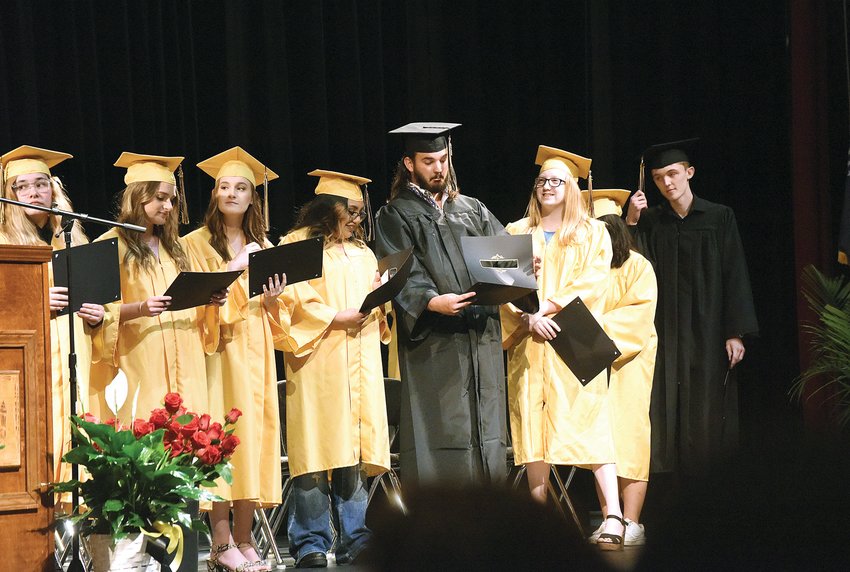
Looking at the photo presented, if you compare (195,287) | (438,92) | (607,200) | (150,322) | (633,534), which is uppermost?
(438,92)

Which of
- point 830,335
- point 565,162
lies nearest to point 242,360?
point 565,162

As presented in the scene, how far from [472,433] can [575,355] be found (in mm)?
570

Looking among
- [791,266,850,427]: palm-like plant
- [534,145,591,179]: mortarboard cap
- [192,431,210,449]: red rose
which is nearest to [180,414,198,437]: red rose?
[192,431,210,449]: red rose

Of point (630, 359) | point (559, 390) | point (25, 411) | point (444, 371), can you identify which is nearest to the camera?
point (25, 411)

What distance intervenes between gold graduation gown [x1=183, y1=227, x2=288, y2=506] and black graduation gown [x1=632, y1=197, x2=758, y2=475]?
6.35ft

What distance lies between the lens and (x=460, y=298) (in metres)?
4.28

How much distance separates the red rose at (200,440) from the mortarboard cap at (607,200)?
2.59m

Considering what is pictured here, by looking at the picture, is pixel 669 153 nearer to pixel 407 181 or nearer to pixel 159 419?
pixel 407 181

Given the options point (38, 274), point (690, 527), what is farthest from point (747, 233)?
point (690, 527)

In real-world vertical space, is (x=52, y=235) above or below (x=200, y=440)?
above

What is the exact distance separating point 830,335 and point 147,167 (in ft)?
10.1

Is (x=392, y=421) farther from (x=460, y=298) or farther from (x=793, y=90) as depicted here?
(x=793, y=90)

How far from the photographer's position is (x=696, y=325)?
5.59m

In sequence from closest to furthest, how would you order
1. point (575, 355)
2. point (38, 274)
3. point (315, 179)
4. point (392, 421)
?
point (38, 274)
point (575, 355)
point (392, 421)
point (315, 179)
